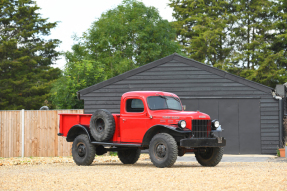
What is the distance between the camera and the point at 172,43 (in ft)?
124

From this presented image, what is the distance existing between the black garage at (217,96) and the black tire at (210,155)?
19.5ft

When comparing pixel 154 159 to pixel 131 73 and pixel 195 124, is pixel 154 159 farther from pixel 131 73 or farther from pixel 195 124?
pixel 131 73

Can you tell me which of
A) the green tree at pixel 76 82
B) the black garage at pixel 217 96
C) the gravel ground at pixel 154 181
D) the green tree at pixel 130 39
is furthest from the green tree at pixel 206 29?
the gravel ground at pixel 154 181

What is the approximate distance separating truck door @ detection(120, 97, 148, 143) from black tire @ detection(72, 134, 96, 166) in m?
0.97

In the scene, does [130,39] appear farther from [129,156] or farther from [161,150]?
[161,150]

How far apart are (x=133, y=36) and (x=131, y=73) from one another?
2087 cm

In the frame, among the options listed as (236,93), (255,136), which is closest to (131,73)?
(236,93)

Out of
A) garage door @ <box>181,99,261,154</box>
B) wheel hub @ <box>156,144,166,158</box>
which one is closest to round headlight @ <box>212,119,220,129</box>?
wheel hub @ <box>156,144,166,158</box>

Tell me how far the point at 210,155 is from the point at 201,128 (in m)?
1.03

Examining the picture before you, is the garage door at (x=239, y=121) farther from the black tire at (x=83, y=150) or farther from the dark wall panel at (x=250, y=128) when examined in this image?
the black tire at (x=83, y=150)

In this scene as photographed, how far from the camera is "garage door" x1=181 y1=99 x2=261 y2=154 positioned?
1727cm

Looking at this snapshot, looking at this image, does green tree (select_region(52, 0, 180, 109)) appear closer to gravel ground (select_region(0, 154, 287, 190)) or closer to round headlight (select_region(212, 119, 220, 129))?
round headlight (select_region(212, 119, 220, 129))

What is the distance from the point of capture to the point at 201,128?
10969 mm

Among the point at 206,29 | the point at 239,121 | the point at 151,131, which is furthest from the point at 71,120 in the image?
the point at 206,29
